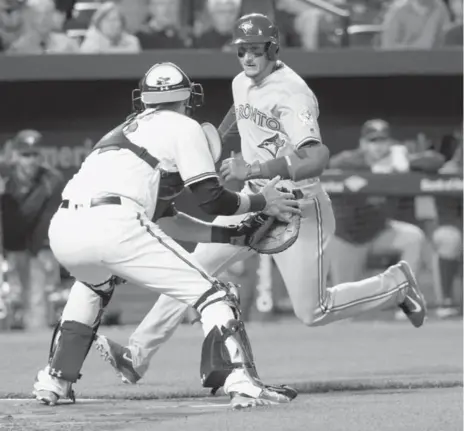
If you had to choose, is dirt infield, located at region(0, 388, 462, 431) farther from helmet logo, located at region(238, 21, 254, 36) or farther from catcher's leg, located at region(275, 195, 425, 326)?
helmet logo, located at region(238, 21, 254, 36)

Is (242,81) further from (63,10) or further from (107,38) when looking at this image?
(63,10)

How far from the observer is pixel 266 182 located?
253 inches

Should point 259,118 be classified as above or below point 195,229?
above

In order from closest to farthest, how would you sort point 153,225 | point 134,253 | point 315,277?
point 134,253
point 153,225
point 315,277

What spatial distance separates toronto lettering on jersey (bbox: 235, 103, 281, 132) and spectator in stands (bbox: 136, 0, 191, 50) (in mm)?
6024

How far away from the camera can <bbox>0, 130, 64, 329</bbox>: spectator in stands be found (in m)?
10.7

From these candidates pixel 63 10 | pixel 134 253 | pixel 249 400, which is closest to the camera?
pixel 249 400

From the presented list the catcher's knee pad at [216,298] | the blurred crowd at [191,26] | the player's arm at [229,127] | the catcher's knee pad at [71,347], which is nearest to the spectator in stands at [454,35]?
the blurred crowd at [191,26]

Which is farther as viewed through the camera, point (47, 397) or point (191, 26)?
point (191, 26)

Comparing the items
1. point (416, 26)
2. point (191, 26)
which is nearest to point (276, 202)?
point (416, 26)

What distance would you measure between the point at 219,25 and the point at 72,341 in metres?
7.19

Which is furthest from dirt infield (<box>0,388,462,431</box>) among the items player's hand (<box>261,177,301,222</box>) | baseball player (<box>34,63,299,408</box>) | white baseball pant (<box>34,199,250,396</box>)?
player's hand (<box>261,177,301,222</box>)

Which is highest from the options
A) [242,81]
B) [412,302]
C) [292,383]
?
[242,81]

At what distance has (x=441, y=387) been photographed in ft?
21.4
